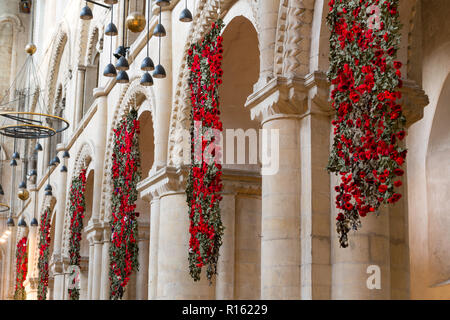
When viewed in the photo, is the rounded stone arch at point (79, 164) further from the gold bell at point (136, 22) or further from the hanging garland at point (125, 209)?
the gold bell at point (136, 22)

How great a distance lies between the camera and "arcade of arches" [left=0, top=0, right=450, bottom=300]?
7086 millimetres

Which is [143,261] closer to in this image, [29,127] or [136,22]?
[29,127]

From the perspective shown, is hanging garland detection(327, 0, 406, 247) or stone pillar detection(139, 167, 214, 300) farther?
stone pillar detection(139, 167, 214, 300)

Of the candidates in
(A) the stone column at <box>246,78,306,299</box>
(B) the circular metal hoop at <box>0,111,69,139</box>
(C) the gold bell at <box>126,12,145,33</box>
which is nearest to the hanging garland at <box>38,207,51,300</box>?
(B) the circular metal hoop at <box>0,111,69,139</box>

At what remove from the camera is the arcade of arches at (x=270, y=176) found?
7086mm

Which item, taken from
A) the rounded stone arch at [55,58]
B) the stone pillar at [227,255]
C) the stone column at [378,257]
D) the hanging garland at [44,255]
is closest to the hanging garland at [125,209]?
the stone pillar at [227,255]

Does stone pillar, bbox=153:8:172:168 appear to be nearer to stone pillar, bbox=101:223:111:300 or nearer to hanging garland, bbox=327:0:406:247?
stone pillar, bbox=101:223:111:300

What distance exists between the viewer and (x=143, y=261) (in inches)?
620

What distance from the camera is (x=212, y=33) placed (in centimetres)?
1032

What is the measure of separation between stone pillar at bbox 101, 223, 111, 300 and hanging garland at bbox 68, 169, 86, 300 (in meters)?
2.96

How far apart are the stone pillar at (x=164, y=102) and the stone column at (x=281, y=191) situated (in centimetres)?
422

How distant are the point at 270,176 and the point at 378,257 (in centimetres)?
137

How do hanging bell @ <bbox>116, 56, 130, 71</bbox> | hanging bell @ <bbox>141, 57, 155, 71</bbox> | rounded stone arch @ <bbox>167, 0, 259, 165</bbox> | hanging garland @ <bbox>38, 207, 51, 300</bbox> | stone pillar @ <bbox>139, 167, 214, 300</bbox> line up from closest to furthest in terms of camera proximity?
rounded stone arch @ <bbox>167, 0, 259, 165</bbox> → hanging bell @ <bbox>141, 57, 155, 71</bbox> → stone pillar @ <bbox>139, 167, 214, 300</bbox> → hanging bell @ <bbox>116, 56, 130, 71</bbox> → hanging garland @ <bbox>38, 207, 51, 300</bbox>

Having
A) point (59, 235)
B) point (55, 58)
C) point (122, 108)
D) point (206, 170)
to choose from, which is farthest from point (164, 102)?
point (55, 58)
